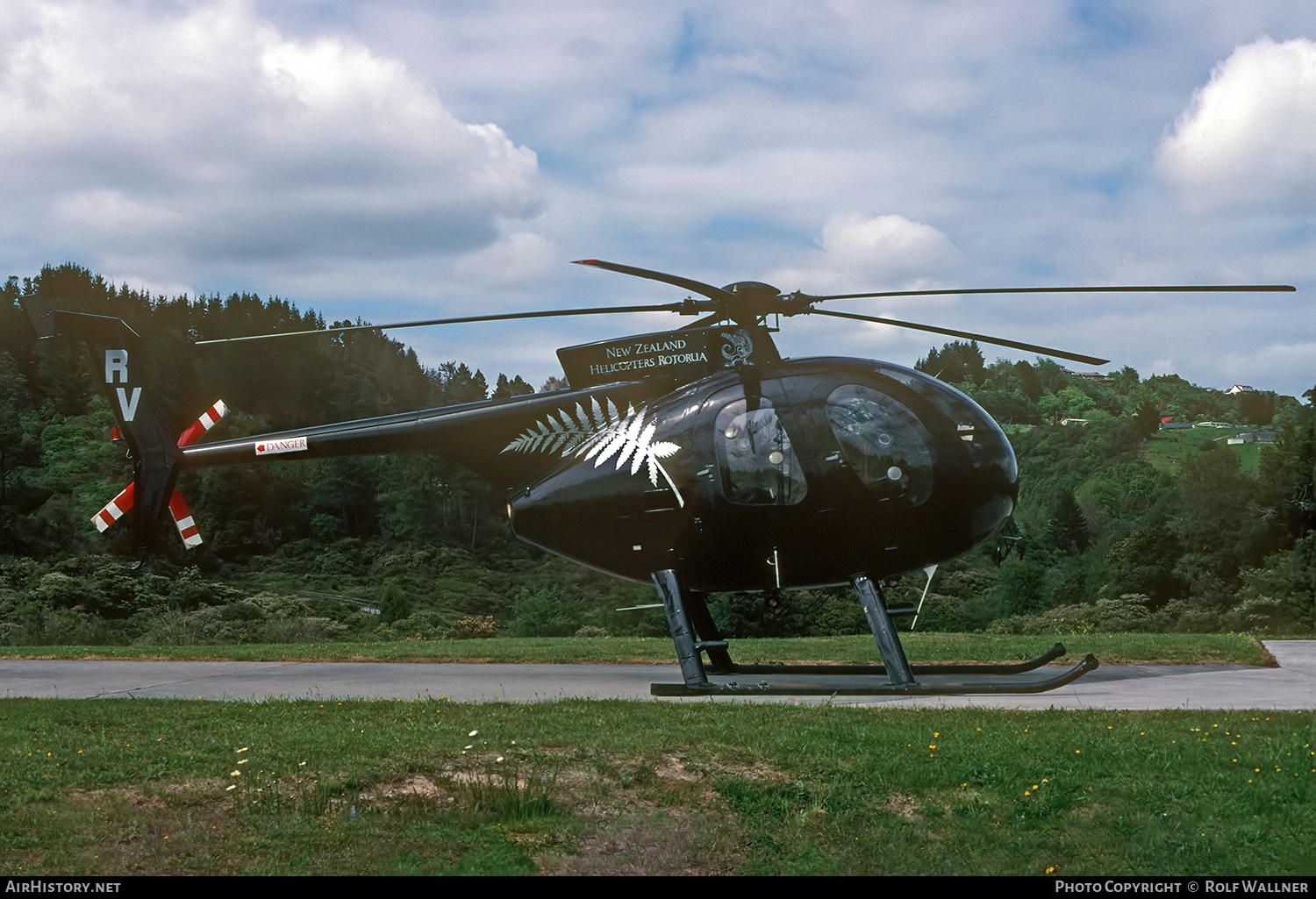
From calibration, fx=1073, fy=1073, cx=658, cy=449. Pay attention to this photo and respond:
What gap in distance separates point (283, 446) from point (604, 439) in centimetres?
434

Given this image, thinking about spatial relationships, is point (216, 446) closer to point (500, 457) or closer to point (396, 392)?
point (500, 457)

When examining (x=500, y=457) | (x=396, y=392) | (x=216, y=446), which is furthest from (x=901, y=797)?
(x=396, y=392)

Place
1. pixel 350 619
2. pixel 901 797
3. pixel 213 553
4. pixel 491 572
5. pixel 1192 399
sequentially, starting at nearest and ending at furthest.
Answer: pixel 901 797
pixel 350 619
pixel 491 572
pixel 213 553
pixel 1192 399

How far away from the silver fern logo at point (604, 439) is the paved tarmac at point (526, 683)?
2.52 metres

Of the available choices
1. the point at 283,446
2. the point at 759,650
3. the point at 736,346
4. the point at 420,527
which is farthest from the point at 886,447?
the point at 420,527

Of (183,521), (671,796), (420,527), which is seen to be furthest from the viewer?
(420,527)

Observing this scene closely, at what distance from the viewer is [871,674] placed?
12.7 meters

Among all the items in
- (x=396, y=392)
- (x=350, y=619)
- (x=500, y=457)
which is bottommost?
(x=350, y=619)

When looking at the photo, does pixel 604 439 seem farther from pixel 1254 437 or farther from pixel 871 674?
pixel 1254 437

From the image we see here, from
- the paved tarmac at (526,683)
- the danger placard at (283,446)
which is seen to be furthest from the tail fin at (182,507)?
the paved tarmac at (526,683)

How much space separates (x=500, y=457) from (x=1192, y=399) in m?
43.9

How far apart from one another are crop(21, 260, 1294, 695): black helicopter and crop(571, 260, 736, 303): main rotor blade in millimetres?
28

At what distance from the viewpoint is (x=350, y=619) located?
27.7m
